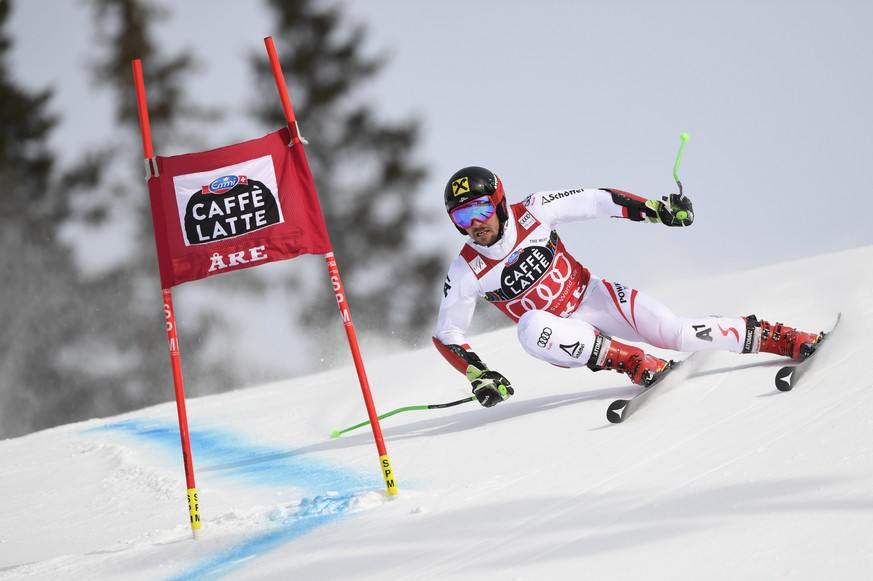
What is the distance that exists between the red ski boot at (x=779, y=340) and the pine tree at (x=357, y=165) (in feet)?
60.1

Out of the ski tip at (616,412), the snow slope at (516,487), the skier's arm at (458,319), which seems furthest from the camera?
the skier's arm at (458,319)

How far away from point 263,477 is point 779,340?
2937 millimetres

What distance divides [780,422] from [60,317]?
21.0 meters

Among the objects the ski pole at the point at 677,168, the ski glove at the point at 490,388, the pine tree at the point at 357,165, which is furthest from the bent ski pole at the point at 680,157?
the pine tree at the point at 357,165

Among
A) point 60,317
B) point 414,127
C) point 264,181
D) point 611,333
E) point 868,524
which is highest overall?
point 414,127

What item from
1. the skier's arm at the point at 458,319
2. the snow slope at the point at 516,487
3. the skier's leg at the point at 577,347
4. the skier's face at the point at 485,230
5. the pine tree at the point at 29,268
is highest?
the pine tree at the point at 29,268

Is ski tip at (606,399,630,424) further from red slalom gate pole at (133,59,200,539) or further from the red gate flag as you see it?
red slalom gate pole at (133,59,200,539)

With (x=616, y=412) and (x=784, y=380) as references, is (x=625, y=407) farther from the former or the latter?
(x=784, y=380)

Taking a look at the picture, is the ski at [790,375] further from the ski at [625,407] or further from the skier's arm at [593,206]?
the skier's arm at [593,206]

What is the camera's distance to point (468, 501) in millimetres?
3979

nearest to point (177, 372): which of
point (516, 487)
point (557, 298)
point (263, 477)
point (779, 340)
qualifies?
point (263, 477)

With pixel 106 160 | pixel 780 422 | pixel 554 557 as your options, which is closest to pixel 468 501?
pixel 554 557

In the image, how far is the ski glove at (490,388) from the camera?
201 inches

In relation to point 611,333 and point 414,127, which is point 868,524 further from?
point 414,127
